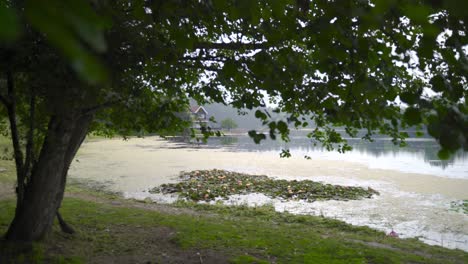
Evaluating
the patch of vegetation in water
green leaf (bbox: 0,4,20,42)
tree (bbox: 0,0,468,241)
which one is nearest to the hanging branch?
tree (bbox: 0,0,468,241)

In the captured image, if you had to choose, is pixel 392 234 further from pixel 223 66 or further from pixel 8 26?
A: pixel 8 26

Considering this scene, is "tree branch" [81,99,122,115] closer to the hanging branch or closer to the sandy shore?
the hanging branch

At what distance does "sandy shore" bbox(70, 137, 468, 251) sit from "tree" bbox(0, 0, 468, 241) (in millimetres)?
5256

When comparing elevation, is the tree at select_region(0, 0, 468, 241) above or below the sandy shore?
above

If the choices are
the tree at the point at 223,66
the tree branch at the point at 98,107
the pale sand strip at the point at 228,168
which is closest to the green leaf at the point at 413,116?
the tree at the point at 223,66

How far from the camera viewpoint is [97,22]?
52cm

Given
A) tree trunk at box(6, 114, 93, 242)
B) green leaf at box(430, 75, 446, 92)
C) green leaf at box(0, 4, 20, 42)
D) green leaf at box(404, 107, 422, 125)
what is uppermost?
green leaf at box(430, 75, 446, 92)

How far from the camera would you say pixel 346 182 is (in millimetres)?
14148

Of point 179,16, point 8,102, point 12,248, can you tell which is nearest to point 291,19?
point 179,16

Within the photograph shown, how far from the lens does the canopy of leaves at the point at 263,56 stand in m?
0.56

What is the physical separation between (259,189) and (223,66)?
9934 millimetres

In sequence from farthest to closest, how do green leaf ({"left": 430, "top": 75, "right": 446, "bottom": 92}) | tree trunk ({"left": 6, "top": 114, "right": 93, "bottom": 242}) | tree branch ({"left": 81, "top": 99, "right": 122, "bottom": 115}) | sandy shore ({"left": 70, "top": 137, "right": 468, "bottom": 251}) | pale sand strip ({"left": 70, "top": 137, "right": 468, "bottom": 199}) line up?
pale sand strip ({"left": 70, "top": 137, "right": 468, "bottom": 199}), sandy shore ({"left": 70, "top": 137, "right": 468, "bottom": 251}), tree trunk ({"left": 6, "top": 114, "right": 93, "bottom": 242}), tree branch ({"left": 81, "top": 99, "right": 122, "bottom": 115}), green leaf ({"left": 430, "top": 75, "right": 446, "bottom": 92})

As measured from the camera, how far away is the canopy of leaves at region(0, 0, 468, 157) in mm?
562

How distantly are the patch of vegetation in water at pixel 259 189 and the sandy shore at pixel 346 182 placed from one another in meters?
0.58
